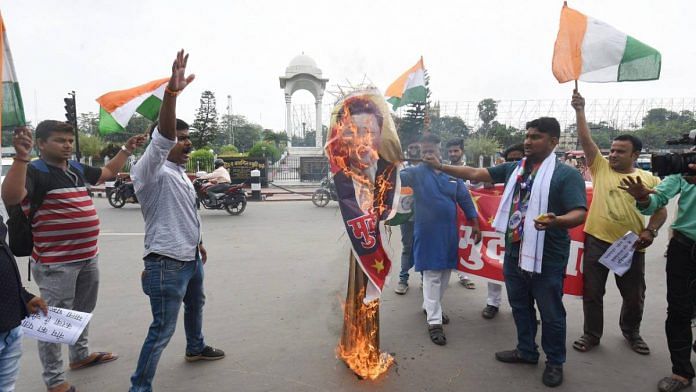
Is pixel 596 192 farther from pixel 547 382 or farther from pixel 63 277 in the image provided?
pixel 63 277

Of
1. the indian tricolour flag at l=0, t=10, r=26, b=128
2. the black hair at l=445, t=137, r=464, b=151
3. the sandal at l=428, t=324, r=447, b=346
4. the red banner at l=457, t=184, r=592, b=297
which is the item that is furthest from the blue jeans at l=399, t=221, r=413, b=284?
the indian tricolour flag at l=0, t=10, r=26, b=128

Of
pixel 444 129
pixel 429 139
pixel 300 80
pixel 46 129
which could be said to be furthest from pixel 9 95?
pixel 300 80

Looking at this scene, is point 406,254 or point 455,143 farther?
point 406,254

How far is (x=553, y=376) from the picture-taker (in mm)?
2723

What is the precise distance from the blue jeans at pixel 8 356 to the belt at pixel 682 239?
393 cm

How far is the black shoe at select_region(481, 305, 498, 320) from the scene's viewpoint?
385 centimetres

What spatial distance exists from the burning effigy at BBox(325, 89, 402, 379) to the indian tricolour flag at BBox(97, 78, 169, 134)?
1.48 meters

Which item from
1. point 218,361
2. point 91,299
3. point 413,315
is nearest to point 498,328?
point 413,315

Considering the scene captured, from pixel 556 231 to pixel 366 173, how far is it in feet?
4.67

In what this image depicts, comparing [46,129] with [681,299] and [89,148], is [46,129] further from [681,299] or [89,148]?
[89,148]

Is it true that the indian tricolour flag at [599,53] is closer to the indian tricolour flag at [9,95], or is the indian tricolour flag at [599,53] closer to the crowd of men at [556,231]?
the crowd of men at [556,231]

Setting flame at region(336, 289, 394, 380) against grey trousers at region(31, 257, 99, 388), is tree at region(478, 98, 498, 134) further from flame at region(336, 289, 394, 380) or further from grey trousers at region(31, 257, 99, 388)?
grey trousers at region(31, 257, 99, 388)

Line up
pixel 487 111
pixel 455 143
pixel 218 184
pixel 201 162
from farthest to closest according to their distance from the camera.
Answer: pixel 487 111 → pixel 201 162 → pixel 218 184 → pixel 455 143

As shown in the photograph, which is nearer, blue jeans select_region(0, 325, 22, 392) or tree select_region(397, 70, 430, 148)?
blue jeans select_region(0, 325, 22, 392)
